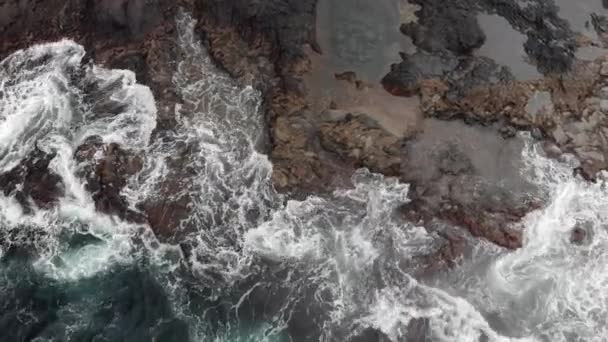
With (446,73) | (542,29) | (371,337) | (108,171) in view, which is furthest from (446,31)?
(108,171)

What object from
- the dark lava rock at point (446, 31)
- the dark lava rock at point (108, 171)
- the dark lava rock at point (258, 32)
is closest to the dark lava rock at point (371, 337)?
the dark lava rock at point (108, 171)

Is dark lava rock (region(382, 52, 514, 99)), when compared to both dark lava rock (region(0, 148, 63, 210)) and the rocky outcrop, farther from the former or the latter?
dark lava rock (region(0, 148, 63, 210))

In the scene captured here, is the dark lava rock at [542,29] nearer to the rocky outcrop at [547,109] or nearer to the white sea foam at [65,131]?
the rocky outcrop at [547,109]

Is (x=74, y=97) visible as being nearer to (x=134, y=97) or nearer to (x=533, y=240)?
(x=134, y=97)

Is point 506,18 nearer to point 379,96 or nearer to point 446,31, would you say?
point 446,31

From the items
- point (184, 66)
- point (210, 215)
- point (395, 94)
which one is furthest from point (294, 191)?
point (184, 66)

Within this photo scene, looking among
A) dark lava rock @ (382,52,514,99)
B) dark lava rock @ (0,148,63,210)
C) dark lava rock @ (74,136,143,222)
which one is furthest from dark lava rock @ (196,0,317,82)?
dark lava rock @ (0,148,63,210)

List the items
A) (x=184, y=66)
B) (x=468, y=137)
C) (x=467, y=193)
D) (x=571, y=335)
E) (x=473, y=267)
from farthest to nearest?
1. (x=184, y=66)
2. (x=468, y=137)
3. (x=467, y=193)
4. (x=473, y=267)
5. (x=571, y=335)
